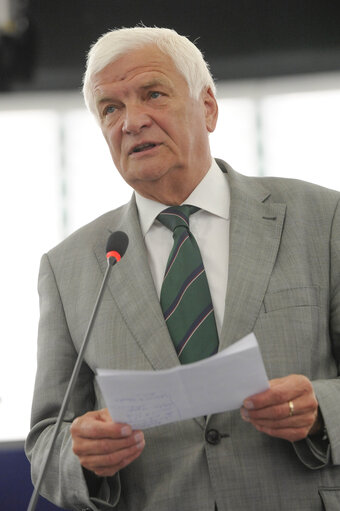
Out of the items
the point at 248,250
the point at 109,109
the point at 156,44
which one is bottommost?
the point at 248,250

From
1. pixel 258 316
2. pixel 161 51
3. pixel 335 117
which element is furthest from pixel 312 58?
pixel 258 316

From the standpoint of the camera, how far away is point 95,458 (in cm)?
155

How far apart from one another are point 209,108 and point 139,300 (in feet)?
2.04

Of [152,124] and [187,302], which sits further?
[152,124]

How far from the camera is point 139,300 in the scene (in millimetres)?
1831

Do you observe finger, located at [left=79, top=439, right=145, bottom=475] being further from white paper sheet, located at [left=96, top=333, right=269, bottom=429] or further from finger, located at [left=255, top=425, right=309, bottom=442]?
finger, located at [left=255, top=425, right=309, bottom=442]

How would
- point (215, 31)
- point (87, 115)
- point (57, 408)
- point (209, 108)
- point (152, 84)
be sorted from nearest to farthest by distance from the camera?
point (57, 408)
point (152, 84)
point (209, 108)
point (215, 31)
point (87, 115)

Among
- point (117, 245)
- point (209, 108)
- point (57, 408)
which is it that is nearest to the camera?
point (117, 245)

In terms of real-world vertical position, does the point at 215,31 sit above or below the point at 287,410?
above

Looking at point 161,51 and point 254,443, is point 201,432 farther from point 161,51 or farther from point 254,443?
point 161,51

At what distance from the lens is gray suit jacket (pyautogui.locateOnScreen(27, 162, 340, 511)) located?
1646mm

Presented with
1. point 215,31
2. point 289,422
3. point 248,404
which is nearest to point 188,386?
point 248,404

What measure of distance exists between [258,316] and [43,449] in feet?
1.83

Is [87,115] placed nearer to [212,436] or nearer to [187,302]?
[187,302]
